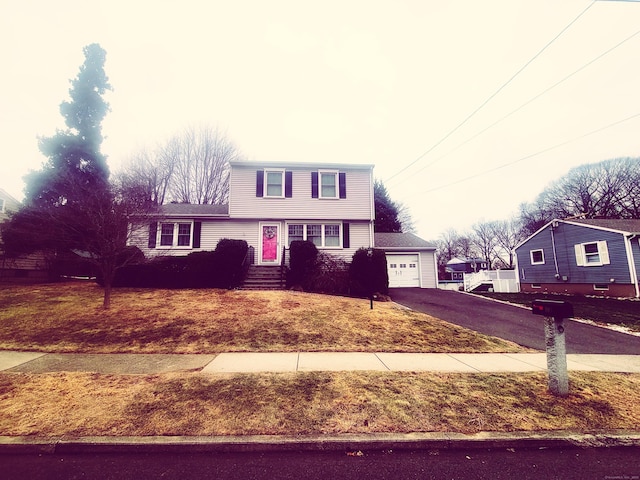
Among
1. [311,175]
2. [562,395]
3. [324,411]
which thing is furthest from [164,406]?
[311,175]

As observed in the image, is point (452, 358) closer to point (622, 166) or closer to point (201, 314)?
point (201, 314)

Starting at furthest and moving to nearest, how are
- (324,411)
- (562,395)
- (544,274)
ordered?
(544,274) < (562,395) < (324,411)

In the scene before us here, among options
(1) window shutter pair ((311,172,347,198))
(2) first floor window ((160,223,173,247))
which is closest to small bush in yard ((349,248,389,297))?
(1) window shutter pair ((311,172,347,198))

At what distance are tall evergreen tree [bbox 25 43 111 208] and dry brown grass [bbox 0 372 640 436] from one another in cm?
1689

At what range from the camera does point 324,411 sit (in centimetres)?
371

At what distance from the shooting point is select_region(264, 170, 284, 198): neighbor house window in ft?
56.9

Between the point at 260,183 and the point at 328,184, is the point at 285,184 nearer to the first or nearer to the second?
the point at 260,183

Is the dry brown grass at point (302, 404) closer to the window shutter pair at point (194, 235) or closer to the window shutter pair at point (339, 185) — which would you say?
the window shutter pair at point (194, 235)

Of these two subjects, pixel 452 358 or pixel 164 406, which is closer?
pixel 164 406

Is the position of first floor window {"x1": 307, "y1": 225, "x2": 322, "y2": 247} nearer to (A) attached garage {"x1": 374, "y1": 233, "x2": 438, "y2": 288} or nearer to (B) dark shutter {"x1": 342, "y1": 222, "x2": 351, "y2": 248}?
(B) dark shutter {"x1": 342, "y1": 222, "x2": 351, "y2": 248}

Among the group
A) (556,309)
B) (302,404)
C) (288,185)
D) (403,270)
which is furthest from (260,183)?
(556,309)

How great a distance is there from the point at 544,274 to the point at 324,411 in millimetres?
24809

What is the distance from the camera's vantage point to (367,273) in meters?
14.1

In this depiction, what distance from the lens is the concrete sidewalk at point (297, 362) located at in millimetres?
5348
